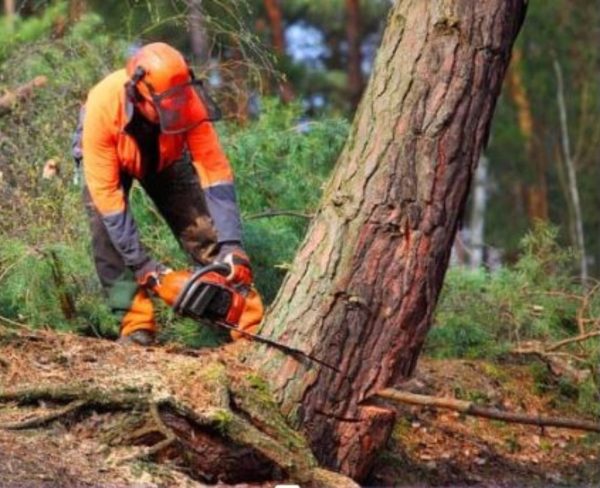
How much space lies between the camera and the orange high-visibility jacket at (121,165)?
21.6 feet

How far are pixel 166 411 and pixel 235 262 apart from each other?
1347 millimetres

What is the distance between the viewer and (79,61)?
8.88 m

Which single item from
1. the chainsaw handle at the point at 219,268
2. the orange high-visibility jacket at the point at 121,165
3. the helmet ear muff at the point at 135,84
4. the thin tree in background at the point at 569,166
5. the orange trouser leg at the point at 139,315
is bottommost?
the orange trouser leg at the point at 139,315

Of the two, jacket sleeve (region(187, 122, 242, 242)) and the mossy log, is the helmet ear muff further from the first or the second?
the mossy log

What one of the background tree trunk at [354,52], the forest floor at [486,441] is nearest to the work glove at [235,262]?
the forest floor at [486,441]

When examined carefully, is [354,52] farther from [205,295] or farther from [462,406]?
[462,406]

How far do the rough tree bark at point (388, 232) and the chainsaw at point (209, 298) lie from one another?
9cm

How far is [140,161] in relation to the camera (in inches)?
272

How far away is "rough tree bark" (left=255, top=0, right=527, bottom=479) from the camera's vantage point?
584 centimetres

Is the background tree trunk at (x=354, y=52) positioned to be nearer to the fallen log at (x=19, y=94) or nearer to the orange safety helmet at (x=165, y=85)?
the fallen log at (x=19, y=94)

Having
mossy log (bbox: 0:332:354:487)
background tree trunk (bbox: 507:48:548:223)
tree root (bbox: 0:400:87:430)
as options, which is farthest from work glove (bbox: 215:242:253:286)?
background tree trunk (bbox: 507:48:548:223)

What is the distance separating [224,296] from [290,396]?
2.11 feet

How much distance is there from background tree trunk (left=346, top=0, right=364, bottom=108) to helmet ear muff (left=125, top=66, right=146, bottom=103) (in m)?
16.6

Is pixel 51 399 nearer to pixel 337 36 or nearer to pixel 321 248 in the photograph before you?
pixel 321 248
